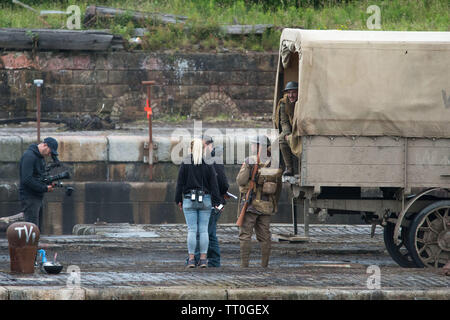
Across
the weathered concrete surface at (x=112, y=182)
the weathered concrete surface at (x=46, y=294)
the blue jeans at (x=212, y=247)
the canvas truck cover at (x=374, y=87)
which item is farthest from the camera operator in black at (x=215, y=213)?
the weathered concrete surface at (x=112, y=182)

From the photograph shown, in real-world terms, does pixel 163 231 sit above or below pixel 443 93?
below

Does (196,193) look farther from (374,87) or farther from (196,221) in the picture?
(374,87)

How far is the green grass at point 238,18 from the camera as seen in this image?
23953mm

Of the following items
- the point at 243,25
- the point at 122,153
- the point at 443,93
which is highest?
the point at 243,25

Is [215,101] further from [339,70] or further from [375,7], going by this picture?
[339,70]

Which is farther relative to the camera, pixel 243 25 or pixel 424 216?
pixel 243 25

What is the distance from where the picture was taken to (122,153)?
1812 centimetres

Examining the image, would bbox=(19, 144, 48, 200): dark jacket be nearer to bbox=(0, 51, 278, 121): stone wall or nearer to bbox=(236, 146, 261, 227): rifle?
bbox=(236, 146, 261, 227): rifle

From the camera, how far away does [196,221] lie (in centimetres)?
1220

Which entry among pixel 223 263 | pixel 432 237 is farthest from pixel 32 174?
pixel 432 237

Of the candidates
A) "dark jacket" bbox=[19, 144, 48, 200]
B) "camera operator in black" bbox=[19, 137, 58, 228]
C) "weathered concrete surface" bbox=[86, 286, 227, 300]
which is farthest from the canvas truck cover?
"dark jacket" bbox=[19, 144, 48, 200]
